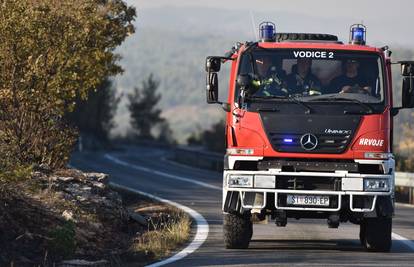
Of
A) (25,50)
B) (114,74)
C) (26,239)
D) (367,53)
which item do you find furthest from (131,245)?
(114,74)

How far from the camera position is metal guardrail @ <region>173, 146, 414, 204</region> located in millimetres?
26453

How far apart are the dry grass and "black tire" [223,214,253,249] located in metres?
0.77

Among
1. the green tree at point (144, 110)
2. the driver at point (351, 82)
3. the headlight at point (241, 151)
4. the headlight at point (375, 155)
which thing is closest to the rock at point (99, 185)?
the headlight at point (241, 151)

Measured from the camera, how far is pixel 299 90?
14.2 metres

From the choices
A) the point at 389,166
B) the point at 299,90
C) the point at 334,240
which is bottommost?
the point at 334,240

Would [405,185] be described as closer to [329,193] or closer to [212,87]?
[329,193]

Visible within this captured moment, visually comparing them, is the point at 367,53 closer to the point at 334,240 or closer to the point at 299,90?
the point at 299,90

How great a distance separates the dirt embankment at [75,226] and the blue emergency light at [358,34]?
3.80 metres

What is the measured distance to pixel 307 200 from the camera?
45.4 feet

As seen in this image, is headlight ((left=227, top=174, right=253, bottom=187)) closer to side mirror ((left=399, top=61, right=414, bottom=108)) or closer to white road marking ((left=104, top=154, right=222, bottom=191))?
side mirror ((left=399, top=61, right=414, bottom=108))

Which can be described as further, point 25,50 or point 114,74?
point 114,74

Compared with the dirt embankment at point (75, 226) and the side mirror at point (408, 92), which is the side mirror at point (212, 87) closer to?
the dirt embankment at point (75, 226)

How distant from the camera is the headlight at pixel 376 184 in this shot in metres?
13.8

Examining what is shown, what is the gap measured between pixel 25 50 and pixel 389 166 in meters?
8.30
